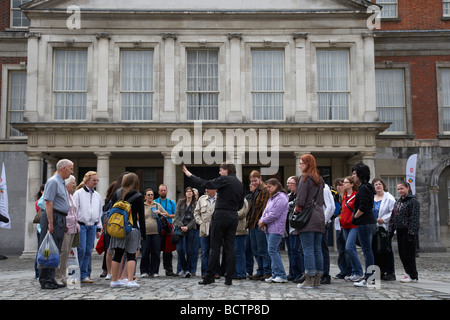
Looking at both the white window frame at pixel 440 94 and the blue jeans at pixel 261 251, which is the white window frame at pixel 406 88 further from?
the blue jeans at pixel 261 251

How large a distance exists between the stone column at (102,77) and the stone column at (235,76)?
15.5 ft

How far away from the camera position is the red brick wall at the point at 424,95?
23.3 metres

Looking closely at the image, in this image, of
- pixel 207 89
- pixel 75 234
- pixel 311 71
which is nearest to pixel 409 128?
pixel 311 71

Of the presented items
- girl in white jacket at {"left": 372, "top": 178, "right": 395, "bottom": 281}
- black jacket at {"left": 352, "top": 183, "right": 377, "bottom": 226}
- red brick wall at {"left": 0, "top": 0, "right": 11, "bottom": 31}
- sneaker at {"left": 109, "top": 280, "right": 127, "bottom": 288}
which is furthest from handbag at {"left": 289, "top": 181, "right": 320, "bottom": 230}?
red brick wall at {"left": 0, "top": 0, "right": 11, "bottom": 31}

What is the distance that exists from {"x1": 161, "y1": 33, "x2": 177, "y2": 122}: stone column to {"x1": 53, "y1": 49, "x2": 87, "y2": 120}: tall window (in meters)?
3.15

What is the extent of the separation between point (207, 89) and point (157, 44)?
2.60 m

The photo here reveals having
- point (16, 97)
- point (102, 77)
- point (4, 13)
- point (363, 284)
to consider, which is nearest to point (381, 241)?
point (363, 284)

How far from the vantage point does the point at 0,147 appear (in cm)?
2308

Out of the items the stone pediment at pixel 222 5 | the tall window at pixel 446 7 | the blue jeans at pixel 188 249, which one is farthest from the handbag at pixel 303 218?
the tall window at pixel 446 7

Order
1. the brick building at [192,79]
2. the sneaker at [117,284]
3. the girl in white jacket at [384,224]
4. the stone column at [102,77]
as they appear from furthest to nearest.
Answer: the stone column at [102,77] → the brick building at [192,79] → the girl in white jacket at [384,224] → the sneaker at [117,284]

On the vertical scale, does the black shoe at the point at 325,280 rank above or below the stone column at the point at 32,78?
below

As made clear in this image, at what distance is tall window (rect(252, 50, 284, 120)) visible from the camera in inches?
804

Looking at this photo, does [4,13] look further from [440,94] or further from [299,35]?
[440,94]

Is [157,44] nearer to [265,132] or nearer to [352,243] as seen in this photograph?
[265,132]
